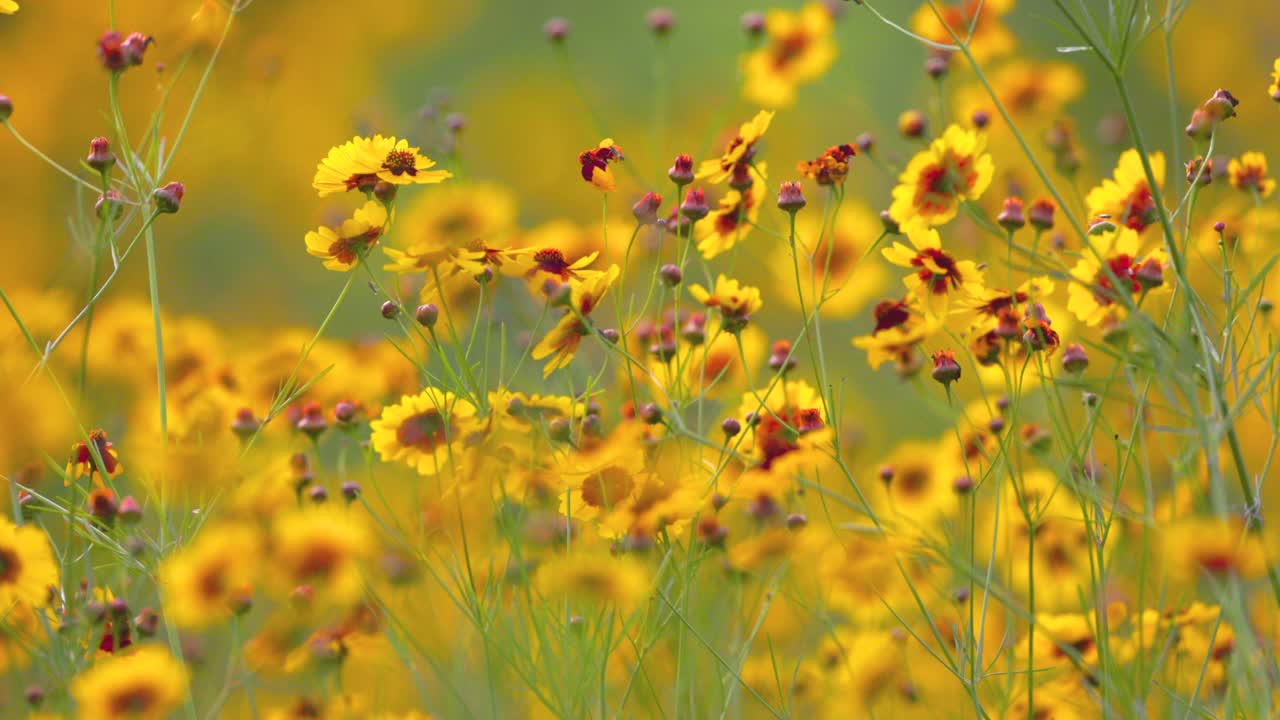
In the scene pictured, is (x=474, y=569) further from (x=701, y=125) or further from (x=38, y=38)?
(x=38, y=38)

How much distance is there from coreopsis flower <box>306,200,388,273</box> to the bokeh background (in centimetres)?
151

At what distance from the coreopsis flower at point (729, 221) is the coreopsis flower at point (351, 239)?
26 cm

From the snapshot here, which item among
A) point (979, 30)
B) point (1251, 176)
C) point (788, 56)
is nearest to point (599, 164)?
point (1251, 176)

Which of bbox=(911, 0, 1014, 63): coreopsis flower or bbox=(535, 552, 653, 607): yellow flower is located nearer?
bbox=(535, 552, 653, 607): yellow flower

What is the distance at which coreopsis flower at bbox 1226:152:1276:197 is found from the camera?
3.42 ft

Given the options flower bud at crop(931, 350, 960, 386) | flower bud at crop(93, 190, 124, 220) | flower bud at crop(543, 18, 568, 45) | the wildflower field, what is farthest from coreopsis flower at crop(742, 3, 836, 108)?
flower bud at crop(93, 190, 124, 220)

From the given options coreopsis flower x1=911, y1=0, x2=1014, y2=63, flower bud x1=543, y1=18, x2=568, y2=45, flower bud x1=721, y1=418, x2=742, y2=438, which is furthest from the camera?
coreopsis flower x1=911, y1=0, x2=1014, y2=63

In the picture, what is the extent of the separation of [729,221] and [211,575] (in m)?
0.51

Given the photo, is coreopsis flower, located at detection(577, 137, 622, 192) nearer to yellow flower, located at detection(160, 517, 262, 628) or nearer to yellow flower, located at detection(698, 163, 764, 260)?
yellow flower, located at detection(698, 163, 764, 260)

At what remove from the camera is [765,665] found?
1218mm

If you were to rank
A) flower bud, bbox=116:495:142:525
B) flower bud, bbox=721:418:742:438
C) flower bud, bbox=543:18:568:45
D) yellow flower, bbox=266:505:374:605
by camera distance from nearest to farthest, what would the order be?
yellow flower, bbox=266:505:374:605 → flower bud, bbox=116:495:142:525 → flower bud, bbox=721:418:742:438 → flower bud, bbox=543:18:568:45

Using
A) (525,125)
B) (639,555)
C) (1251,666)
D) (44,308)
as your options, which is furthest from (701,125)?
(1251,666)

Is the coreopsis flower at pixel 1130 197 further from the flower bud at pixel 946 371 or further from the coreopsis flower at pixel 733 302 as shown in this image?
the coreopsis flower at pixel 733 302

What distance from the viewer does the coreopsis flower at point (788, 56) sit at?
1546mm
